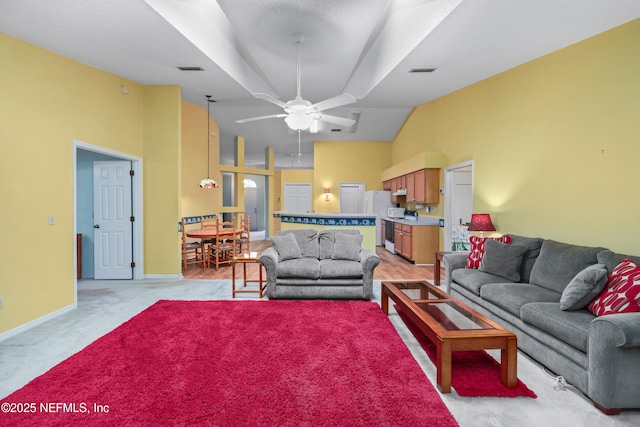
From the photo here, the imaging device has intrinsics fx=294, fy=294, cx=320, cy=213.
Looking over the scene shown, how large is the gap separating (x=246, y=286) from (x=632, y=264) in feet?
14.1

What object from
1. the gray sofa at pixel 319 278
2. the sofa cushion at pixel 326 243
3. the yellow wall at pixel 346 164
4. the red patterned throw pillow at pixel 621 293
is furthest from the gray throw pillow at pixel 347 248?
the yellow wall at pixel 346 164

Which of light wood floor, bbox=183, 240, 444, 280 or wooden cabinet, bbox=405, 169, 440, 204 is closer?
light wood floor, bbox=183, 240, 444, 280

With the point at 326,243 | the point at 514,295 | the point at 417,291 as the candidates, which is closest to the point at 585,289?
A: the point at 514,295

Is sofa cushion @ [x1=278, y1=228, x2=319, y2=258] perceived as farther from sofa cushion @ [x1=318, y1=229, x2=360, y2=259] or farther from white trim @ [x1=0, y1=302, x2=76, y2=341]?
white trim @ [x1=0, y1=302, x2=76, y2=341]

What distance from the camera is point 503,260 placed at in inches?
134

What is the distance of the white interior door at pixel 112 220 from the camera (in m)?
4.98

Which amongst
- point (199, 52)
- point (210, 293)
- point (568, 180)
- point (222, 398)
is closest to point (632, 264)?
point (568, 180)

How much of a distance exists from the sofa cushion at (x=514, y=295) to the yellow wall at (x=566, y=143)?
840 mm

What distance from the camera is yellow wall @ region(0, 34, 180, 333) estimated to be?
3.07 metres

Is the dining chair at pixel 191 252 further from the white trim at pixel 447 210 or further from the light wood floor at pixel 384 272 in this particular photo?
the white trim at pixel 447 210

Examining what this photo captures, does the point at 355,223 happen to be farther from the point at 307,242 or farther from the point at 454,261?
the point at 454,261

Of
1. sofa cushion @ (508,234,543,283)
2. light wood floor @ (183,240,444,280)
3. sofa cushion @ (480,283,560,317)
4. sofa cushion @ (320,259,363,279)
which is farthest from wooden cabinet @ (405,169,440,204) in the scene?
sofa cushion @ (480,283,560,317)

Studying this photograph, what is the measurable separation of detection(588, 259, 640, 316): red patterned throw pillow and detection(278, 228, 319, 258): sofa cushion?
3.04 metres

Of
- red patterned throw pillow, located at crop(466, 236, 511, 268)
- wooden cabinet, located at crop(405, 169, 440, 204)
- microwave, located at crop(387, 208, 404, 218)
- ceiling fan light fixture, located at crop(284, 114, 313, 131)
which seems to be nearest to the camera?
ceiling fan light fixture, located at crop(284, 114, 313, 131)
